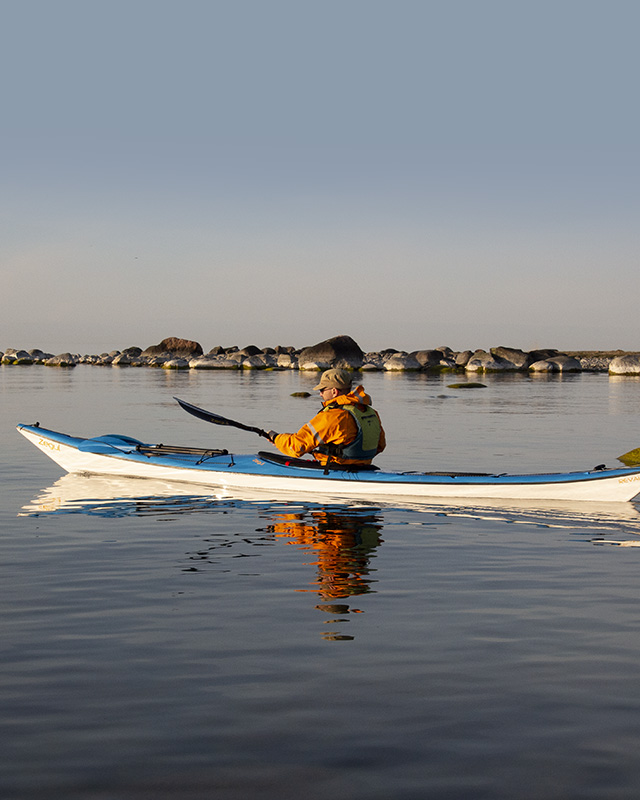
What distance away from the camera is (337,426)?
11.7 m

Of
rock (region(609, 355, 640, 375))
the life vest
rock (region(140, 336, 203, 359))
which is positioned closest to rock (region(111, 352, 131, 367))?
rock (region(140, 336, 203, 359))

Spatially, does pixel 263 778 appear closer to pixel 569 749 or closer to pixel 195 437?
pixel 569 749

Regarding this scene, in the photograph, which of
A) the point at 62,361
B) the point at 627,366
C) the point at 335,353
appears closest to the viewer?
the point at 627,366

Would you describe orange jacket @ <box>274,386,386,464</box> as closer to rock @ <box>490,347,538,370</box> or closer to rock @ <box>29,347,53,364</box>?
rock @ <box>490,347,538,370</box>

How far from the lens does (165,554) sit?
8695 mm

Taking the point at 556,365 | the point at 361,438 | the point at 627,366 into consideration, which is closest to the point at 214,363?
the point at 556,365

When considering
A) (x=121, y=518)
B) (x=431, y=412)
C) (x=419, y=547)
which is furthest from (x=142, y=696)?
(x=431, y=412)

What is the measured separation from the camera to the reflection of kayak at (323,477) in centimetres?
1134

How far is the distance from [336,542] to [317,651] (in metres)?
3.86

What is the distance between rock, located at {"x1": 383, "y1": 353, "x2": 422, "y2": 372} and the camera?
80.0m

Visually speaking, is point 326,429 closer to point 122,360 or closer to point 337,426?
point 337,426

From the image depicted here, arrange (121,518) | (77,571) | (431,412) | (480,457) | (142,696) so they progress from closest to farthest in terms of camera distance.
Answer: (142,696) < (77,571) < (121,518) < (480,457) < (431,412)

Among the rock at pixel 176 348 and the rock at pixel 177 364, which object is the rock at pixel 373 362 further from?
the rock at pixel 176 348

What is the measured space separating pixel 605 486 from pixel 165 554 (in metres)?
5.91
